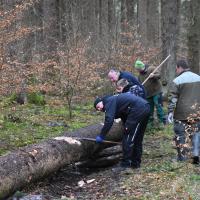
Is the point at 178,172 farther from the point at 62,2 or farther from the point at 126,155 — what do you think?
the point at 62,2

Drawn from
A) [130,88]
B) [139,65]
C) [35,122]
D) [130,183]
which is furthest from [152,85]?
[130,183]

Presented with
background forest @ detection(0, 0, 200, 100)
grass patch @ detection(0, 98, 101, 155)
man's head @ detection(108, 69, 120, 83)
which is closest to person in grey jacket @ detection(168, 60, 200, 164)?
man's head @ detection(108, 69, 120, 83)

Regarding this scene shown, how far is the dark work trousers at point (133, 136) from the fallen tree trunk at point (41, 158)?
2.85 feet

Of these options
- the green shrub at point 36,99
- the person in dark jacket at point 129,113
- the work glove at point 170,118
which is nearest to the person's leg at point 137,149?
the person in dark jacket at point 129,113

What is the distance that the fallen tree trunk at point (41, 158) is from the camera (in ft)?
21.9

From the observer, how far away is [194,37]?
21.3 metres

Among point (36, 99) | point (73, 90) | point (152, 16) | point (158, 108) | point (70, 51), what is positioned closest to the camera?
point (158, 108)

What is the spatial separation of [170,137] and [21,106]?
18.4ft

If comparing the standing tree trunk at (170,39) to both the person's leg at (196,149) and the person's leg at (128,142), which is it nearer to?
the person's leg at (196,149)

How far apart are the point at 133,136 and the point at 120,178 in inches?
34.6

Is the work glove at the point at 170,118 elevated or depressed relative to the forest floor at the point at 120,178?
elevated

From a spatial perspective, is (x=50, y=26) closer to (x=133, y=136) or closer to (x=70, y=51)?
(x=70, y=51)

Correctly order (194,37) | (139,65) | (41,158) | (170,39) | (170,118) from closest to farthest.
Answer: (41,158), (170,118), (139,65), (170,39), (194,37)

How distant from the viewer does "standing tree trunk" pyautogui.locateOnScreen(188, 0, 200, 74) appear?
2117 cm
